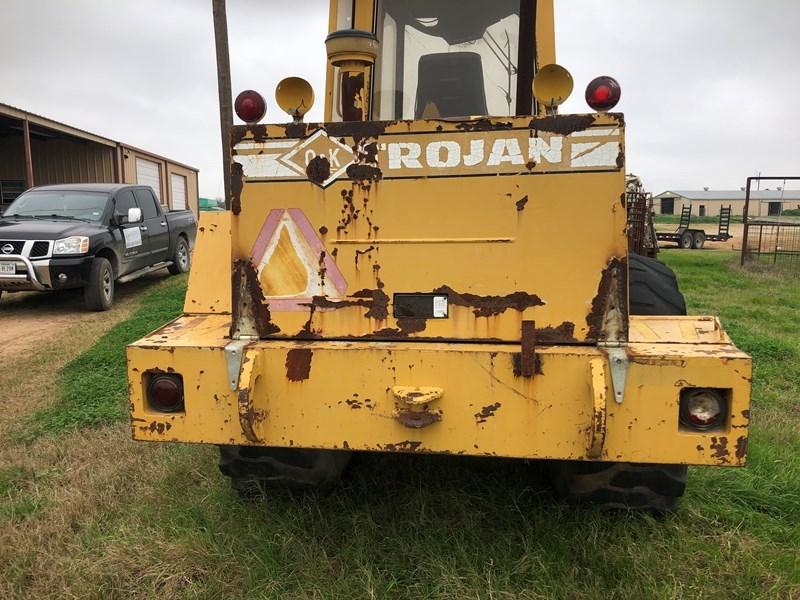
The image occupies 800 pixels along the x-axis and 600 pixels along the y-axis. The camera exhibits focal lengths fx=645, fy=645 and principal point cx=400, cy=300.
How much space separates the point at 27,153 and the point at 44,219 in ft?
25.4

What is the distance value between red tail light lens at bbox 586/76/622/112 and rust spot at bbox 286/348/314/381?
139cm

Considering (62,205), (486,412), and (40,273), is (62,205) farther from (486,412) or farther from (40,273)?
(486,412)

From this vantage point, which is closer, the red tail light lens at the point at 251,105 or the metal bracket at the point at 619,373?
the metal bracket at the point at 619,373

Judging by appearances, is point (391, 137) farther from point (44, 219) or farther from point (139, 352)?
point (44, 219)

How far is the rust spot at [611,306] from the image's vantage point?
233 cm

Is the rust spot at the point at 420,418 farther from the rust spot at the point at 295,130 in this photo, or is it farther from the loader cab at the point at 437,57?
the loader cab at the point at 437,57

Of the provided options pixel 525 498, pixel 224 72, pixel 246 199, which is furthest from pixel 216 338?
pixel 224 72

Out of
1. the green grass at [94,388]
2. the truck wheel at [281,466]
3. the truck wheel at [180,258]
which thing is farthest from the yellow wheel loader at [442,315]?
the truck wheel at [180,258]

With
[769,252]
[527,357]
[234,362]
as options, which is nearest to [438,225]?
[527,357]

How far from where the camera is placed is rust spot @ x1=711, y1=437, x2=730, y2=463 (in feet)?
7.17

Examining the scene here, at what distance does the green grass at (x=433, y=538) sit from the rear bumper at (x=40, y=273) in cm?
557

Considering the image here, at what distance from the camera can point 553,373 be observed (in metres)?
2.24

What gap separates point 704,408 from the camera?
221 centimetres

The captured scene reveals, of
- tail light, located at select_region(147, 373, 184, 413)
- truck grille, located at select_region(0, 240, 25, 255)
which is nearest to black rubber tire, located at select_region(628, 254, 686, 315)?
tail light, located at select_region(147, 373, 184, 413)
